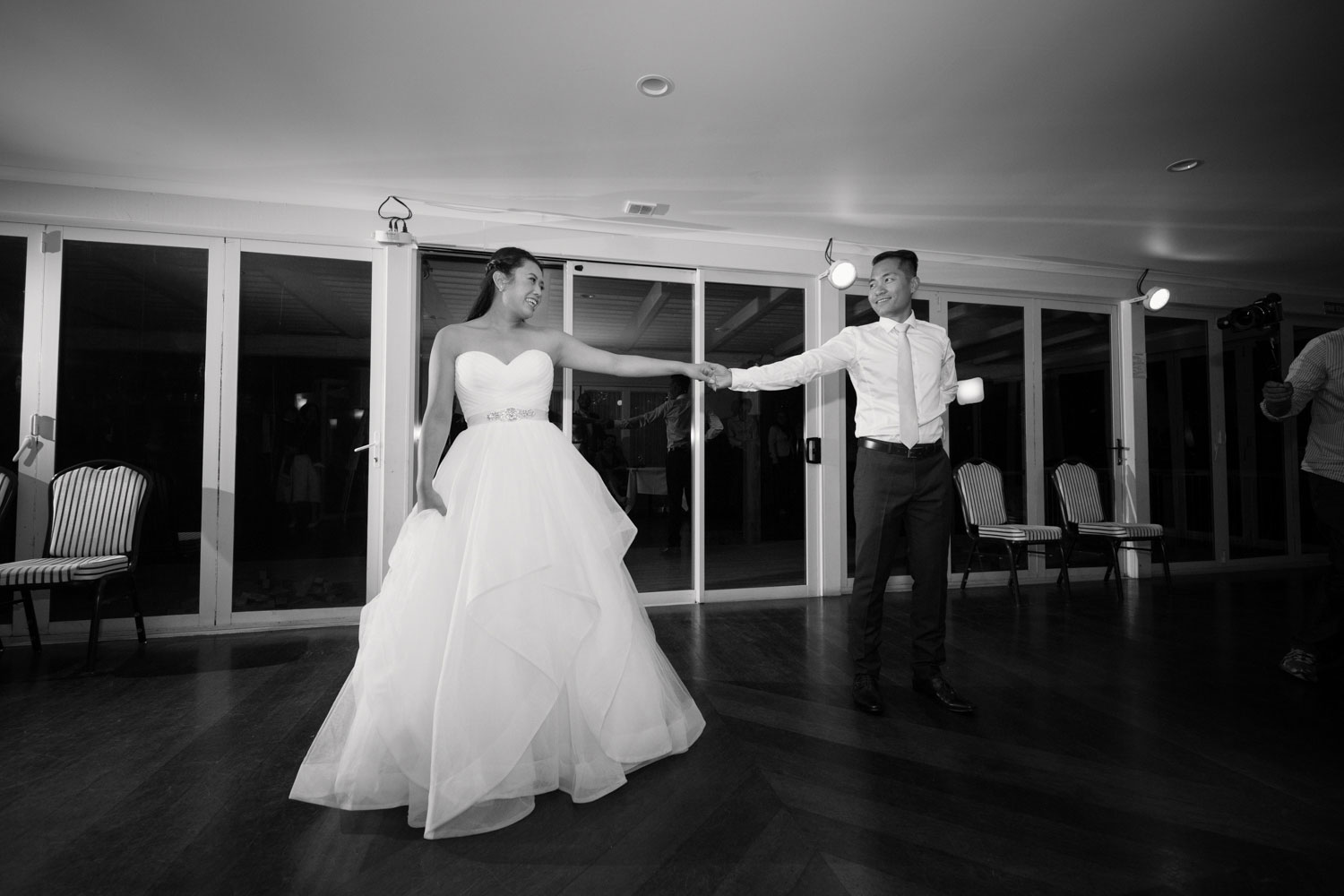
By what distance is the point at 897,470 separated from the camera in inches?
97.0

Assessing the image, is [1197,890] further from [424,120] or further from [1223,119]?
[424,120]

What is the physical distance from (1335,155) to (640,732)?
4899 mm

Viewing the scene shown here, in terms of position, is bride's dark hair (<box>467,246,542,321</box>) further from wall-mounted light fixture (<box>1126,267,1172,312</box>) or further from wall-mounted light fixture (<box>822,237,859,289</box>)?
wall-mounted light fixture (<box>1126,267,1172,312</box>)

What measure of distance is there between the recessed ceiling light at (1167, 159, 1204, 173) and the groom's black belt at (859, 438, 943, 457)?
8.73 ft

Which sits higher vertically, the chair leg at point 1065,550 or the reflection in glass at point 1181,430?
the reflection in glass at point 1181,430

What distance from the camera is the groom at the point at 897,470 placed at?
2.48 m

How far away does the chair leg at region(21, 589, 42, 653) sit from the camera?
3.32 metres

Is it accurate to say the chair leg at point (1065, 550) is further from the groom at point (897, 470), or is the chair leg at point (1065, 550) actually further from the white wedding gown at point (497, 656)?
the white wedding gown at point (497, 656)

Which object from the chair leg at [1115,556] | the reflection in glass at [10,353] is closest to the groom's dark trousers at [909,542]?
the chair leg at [1115,556]

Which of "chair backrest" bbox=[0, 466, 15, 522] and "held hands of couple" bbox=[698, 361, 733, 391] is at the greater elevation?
"held hands of couple" bbox=[698, 361, 733, 391]

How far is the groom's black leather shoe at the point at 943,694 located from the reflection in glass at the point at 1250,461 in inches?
216

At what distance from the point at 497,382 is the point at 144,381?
3.24 m

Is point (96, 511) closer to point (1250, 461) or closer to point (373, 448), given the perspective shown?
point (373, 448)

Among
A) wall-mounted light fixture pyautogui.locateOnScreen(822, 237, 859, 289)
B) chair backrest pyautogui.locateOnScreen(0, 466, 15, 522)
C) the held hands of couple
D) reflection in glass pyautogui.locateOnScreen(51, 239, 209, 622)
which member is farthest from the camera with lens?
chair backrest pyautogui.locateOnScreen(0, 466, 15, 522)
